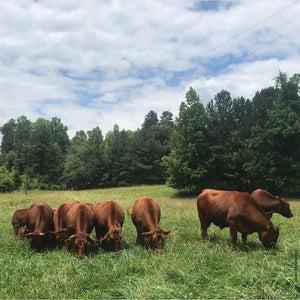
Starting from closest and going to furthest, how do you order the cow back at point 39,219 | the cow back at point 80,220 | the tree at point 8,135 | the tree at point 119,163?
the cow back at point 80,220, the cow back at point 39,219, the tree at point 119,163, the tree at point 8,135

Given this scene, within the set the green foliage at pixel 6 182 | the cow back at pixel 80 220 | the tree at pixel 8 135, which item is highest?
the tree at pixel 8 135

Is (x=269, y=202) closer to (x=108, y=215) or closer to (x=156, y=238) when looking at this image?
(x=156, y=238)

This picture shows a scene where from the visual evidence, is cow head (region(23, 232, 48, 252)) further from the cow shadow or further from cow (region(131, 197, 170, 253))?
the cow shadow

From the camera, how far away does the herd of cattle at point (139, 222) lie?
27.6 feet

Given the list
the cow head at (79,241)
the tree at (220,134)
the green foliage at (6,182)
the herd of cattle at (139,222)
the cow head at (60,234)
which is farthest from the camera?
the green foliage at (6,182)

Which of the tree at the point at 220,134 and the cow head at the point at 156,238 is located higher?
the tree at the point at 220,134

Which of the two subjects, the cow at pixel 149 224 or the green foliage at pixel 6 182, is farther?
the green foliage at pixel 6 182

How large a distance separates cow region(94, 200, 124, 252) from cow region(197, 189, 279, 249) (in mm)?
2941

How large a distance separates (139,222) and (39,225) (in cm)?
322

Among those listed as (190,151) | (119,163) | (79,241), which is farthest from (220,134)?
(79,241)

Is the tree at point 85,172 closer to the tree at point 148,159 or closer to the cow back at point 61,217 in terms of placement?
the tree at point 148,159

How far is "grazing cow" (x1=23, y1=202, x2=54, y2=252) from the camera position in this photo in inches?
356

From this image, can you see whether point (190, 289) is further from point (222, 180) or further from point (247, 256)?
point (222, 180)

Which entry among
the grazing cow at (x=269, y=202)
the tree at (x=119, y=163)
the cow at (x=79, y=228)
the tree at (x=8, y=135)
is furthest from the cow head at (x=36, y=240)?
the tree at (x=8, y=135)
